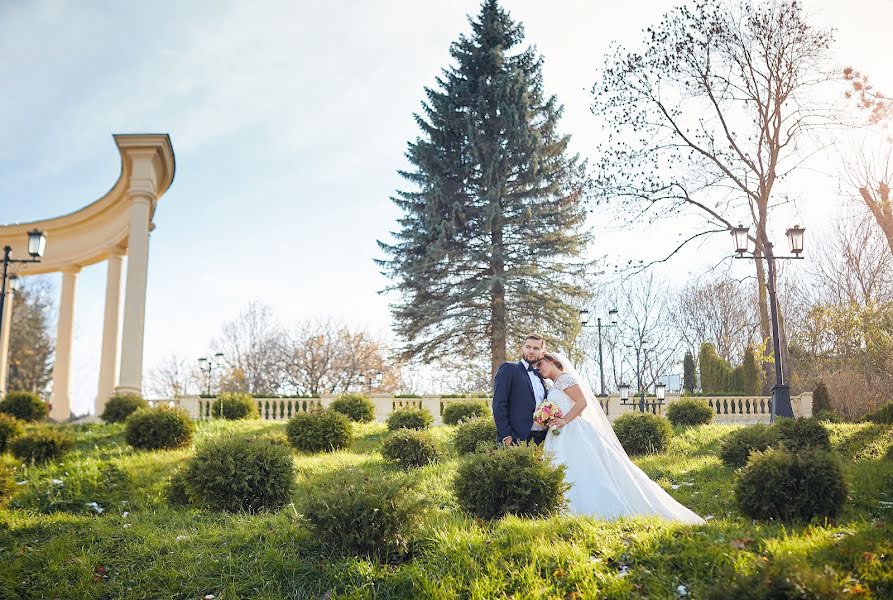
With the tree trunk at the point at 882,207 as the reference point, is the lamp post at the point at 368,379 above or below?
below

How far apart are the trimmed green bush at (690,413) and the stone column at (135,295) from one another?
14208 mm

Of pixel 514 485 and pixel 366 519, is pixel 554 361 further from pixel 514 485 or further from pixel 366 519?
pixel 366 519

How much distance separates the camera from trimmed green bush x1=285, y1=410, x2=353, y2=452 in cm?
1249

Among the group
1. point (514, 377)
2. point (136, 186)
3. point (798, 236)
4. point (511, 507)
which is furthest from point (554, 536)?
point (136, 186)

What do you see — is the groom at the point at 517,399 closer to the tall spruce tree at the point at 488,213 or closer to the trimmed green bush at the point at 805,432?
the trimmed green bush at the point at 805,432

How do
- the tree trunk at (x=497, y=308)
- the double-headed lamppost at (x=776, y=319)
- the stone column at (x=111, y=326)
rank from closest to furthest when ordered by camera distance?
1. the double-headed lamppost at (x=776, y=319)
2. the stone column at (x=111, y=326)
3. the tree trunk at (x=497, y=308)

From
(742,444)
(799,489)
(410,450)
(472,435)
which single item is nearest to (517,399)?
(799,489)

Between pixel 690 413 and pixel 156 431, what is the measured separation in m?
12.0

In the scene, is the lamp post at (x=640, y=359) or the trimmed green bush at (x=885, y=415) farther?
the lamp post at (x=640, y=359)

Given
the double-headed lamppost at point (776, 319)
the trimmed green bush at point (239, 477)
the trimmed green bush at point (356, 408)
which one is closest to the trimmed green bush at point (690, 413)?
the double-headed lamppost at point (776, 319)

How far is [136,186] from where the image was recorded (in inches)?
771

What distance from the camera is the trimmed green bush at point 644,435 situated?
12453mm

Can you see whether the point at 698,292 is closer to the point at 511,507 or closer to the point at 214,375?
the point at 214,375

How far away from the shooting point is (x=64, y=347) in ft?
77.7
